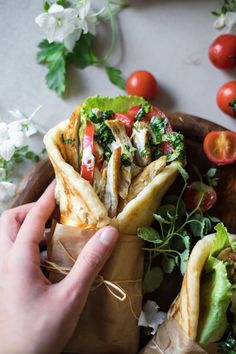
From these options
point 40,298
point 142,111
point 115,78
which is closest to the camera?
point 40,298

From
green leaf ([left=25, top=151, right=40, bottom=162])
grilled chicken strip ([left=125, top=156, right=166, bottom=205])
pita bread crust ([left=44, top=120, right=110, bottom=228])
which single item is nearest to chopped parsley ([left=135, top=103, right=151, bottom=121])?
grilled chicken strip ([left=125, top=156, right=166, bottom=205])

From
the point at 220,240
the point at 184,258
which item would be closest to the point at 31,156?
the point at 184,258

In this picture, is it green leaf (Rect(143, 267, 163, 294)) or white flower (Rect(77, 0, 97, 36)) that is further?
white flower (Rect(77, 0, 97, 36))

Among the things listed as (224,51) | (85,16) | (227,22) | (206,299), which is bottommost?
(206,299)

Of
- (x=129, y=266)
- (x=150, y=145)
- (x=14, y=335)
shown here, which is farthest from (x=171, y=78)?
(x=14, y=335)

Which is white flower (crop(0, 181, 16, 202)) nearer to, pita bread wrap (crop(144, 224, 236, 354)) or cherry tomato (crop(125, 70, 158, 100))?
cherry tomato (crop(125, 70, 158, 100))

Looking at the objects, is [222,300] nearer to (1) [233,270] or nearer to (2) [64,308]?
(1) [233,270]

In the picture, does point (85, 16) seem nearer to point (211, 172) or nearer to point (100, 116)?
point (100, 116)
